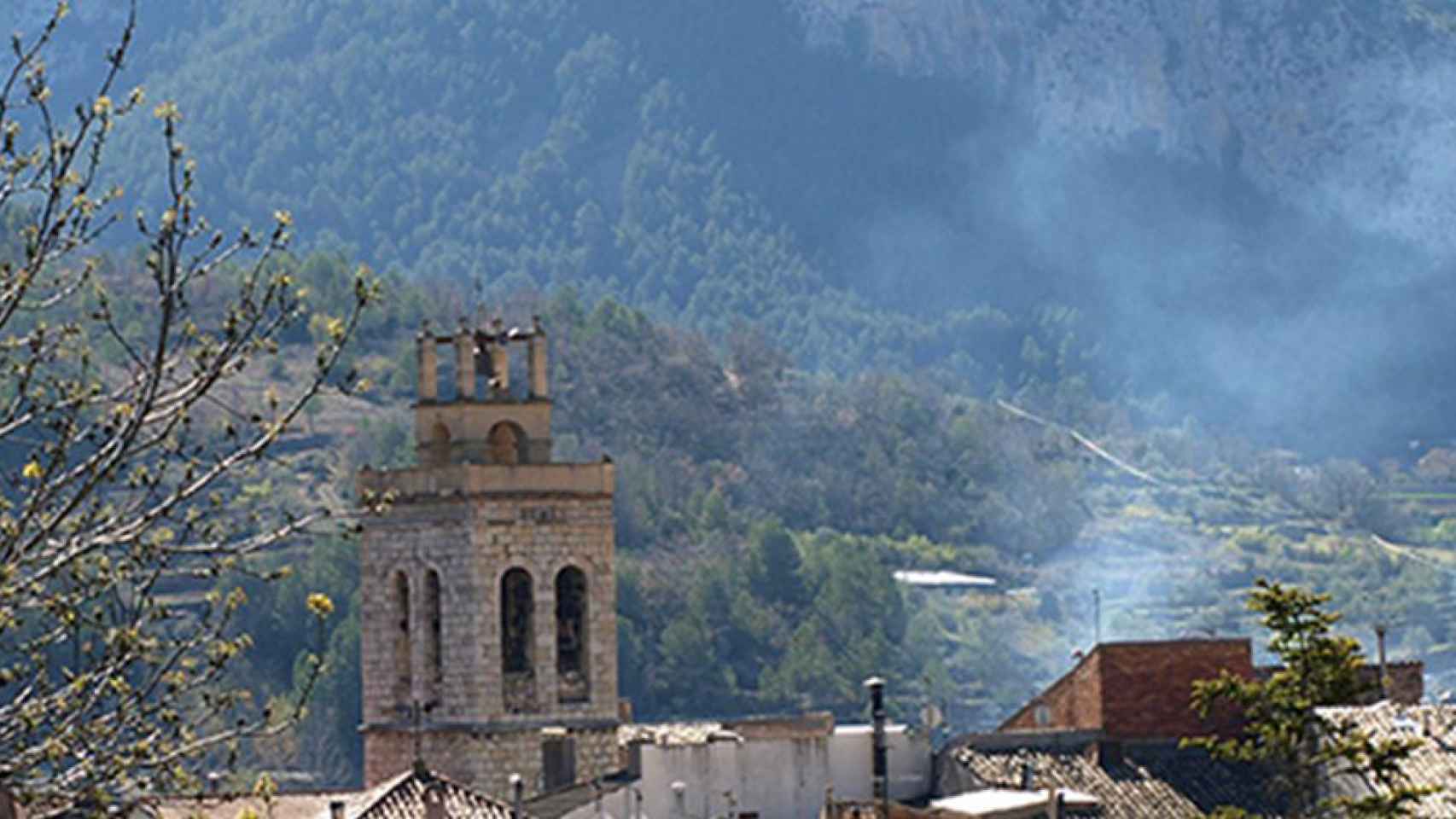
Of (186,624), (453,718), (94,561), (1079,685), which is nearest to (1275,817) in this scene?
(1079,685)

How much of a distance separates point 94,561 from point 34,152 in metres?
2.36

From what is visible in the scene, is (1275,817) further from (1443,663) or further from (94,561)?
(1443,663)

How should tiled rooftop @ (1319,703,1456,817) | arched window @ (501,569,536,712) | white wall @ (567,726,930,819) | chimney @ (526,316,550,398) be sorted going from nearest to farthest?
tiled rooftop @ (1319,703,1456,817), white wall @ (567,726,930,819), arched window @ (501,569,536,712), chimney @ (526,316,550,398)

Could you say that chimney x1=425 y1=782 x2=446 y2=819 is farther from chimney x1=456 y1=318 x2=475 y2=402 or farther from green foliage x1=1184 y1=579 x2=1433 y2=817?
chimney x1=456 y1=318 x2=475 y2=402

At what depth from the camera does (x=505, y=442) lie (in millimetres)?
83750

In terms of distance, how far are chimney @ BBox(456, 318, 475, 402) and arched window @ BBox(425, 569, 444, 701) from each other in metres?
3.46

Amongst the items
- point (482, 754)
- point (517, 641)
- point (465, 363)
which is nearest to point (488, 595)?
point (517, 641)

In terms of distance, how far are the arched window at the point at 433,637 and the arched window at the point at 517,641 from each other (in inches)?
38.5

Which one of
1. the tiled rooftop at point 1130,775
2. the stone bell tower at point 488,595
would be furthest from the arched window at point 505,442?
the tiled rooftop at point 1130,775

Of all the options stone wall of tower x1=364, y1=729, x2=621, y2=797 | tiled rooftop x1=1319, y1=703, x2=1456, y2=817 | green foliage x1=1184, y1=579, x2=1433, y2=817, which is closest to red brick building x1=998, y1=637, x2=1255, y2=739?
stone wall of tower x1=364, y1=729, x2=621, y2=797

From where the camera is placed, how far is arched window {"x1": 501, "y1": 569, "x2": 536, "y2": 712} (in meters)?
80.3

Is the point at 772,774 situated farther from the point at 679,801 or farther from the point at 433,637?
the point at 433,637

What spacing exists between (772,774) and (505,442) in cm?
1421

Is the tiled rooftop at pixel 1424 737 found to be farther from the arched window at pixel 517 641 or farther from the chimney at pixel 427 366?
the chimney at pixel 427 366
